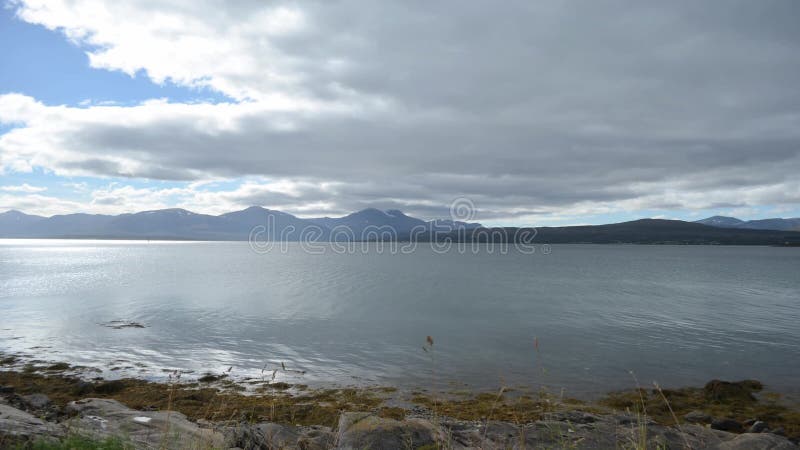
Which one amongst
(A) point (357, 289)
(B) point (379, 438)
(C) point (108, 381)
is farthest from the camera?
(A) point (357, 289)

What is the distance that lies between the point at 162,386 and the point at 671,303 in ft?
176

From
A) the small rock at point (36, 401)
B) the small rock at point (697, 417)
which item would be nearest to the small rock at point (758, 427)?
the small rock at point (697, 417)

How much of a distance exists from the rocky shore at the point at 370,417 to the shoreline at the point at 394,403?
0.06 metres

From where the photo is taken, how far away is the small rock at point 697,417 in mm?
17047

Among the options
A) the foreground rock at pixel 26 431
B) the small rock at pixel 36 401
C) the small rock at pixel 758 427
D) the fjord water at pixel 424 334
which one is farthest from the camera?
the fjord water at pixel 424 334

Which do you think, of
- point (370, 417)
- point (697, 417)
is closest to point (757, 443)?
point (697, 417)

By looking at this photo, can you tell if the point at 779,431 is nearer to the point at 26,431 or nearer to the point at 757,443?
the point at 757,443

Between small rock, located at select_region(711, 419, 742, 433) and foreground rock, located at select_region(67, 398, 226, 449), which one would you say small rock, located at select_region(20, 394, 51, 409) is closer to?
foreground rock, located at select_region(67, 398, 226, 449)

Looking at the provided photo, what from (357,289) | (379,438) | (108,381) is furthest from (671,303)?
(108,381)

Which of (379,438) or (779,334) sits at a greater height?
(379,438)

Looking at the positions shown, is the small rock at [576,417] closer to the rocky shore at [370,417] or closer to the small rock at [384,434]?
the rocky shore at [370,417]

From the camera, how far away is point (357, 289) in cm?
6625

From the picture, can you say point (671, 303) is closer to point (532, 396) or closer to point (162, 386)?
point (532, 396)

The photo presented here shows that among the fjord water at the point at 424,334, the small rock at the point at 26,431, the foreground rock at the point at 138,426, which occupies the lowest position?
the fjord water at the point at 424,334
